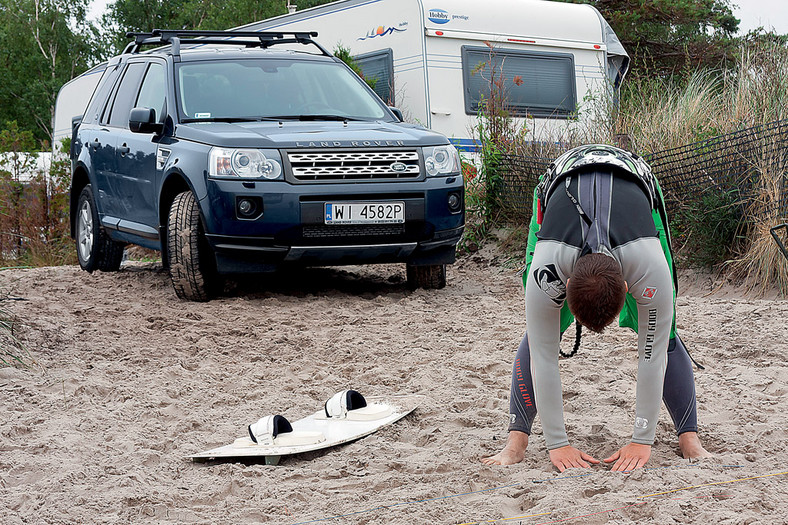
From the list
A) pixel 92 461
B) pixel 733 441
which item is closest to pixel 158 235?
pixel 92 461

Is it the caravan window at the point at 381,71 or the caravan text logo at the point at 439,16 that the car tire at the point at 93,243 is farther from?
the caravan text logo at the point at 439,16

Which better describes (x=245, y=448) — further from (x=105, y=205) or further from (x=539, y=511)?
(x=105, y=205)

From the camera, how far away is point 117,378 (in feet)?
16.3

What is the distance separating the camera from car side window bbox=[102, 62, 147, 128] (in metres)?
8.26

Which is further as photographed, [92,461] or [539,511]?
[92,461]

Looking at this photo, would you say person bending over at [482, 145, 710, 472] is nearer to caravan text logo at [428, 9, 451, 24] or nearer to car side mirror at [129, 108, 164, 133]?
car side mirror at [129, 108, 164, 133]

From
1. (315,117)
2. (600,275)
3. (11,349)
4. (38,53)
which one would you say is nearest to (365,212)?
(315,117)

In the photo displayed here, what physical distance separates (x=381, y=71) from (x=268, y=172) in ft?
21.9

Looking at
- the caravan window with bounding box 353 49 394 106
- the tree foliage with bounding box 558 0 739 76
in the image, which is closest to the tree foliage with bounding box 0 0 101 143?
the tree foliage with bounding box 558 0 739 76

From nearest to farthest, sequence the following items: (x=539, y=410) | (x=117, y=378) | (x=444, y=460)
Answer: (x=539, y=410) < (x=444, y=460) < (x=117, y=378)

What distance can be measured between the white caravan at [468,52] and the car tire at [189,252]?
16.9 ft

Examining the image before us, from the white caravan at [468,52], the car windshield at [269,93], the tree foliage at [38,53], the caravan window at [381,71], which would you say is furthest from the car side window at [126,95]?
the tree foliage at [38,53]

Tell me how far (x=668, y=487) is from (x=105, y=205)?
6.45 m

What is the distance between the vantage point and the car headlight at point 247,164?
6586 millimetres
